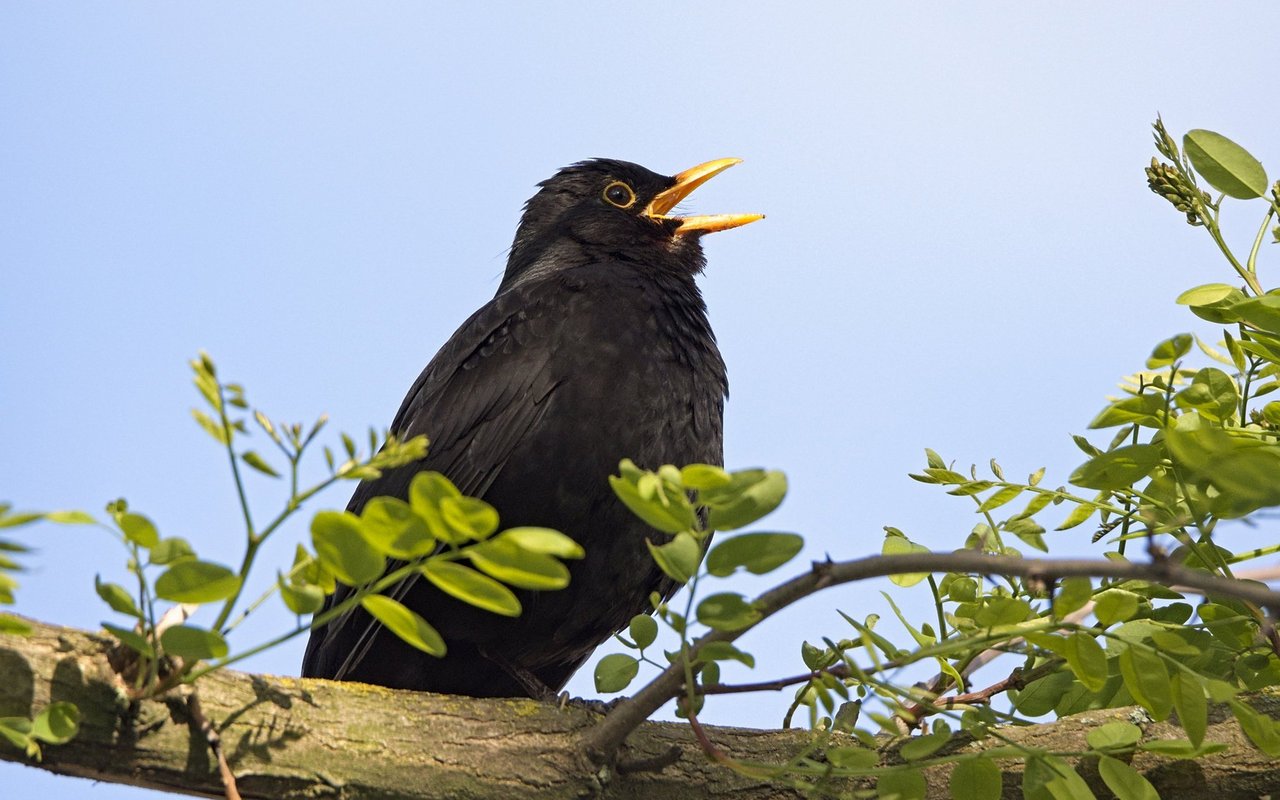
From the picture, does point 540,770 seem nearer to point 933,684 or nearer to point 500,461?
point 933,684

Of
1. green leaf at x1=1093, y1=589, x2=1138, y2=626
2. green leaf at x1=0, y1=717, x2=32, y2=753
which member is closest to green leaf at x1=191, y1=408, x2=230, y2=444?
green leaf at x1=0, y1=717, x2=32, y2=753

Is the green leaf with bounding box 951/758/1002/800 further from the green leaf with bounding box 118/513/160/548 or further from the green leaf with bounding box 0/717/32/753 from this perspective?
the green leaf with bounding box 0/717/32/753

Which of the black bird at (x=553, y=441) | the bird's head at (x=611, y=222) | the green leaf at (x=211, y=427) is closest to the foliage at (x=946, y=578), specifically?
the green leaf at (x=211, y=427)

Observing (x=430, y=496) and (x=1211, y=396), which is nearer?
(x=430, y=496)

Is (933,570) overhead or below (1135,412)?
below

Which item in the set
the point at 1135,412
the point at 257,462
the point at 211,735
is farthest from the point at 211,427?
the point at 1135,412

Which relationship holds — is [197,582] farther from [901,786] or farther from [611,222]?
[611,222]

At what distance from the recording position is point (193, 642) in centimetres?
192

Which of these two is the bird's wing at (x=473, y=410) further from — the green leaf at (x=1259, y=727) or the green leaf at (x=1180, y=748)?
the green leaf at (x=1259, y=727)

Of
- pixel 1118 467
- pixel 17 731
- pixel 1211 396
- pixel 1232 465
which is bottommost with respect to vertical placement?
pixel 17 731

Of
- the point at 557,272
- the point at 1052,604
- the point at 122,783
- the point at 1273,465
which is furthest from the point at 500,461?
the point at 1273,465

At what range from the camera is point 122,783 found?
2.46 metres

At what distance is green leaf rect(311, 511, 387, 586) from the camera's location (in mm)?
1796

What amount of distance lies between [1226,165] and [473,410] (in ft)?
8.38
